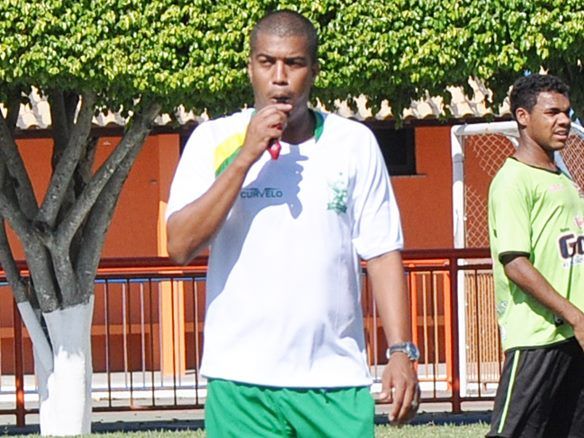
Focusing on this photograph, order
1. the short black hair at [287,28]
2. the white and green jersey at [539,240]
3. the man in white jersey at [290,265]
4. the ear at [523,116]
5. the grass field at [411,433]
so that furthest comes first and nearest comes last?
the grass field at [411,433] < the ear at [523,116] < the white and green jersey at [539,240] < the short black hair at [287,28] < the man in white jersey at [290,265]

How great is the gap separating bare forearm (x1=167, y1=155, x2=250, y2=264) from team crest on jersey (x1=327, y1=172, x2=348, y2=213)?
0.28m

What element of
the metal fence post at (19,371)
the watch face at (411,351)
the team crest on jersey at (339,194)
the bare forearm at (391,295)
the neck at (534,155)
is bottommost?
the metal fence post at (19,371)

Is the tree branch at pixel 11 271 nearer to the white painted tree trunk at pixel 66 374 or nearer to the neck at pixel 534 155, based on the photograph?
the white painted tree trunk at pixel 66 374

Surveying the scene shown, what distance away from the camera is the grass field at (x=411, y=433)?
962 cm

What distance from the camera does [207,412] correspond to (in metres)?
4.15

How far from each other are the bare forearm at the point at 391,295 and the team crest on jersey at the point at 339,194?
18 centimetres

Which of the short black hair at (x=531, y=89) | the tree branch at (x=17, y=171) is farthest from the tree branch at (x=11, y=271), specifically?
the short black hair at (x=531, y=89)

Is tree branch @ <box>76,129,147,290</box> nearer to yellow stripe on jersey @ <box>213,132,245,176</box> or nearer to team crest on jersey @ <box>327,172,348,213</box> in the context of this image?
yellow stripe on jersey @ <box>213,132,245,176</box>

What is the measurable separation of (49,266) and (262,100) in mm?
6385

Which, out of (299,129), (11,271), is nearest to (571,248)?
(299,129)

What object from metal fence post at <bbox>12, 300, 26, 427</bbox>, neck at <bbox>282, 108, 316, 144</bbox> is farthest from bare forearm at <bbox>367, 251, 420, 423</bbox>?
metal fence post at <bbox>12, 300, 26, 427</bbox>

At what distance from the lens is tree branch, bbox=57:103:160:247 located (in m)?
10.0

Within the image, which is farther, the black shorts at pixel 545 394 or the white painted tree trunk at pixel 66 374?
the white painted tree trunk at pixel 66 374

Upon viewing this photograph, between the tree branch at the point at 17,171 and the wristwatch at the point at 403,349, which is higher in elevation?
the tree branch at the point at 17,171
